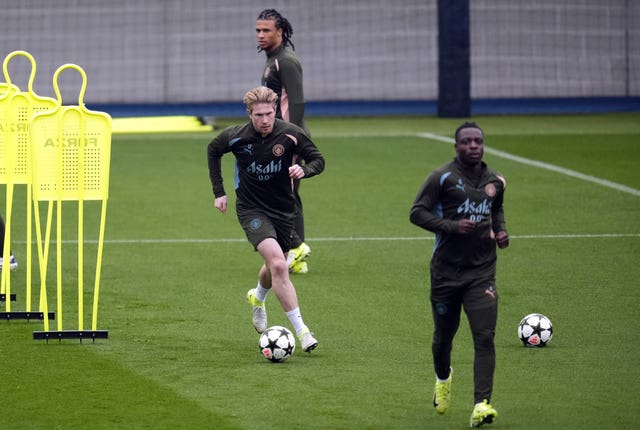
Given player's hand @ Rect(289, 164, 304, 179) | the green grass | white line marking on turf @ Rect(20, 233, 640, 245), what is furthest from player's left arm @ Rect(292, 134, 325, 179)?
white line marking on turf @ Rect(20, 233, 640, 245)

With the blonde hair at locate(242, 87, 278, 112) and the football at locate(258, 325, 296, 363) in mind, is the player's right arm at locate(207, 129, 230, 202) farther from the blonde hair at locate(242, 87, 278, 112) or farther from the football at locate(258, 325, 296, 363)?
the football at locate(258, 325, 296, 363)

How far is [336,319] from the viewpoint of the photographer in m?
11.3

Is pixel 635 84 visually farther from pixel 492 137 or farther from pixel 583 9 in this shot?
pixel 492 137

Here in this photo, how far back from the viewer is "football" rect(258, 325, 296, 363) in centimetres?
970

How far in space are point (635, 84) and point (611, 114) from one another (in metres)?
3.08

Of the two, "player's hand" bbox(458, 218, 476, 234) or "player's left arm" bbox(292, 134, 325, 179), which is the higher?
"player's left arm" bbox(292, 134, 325, 179)

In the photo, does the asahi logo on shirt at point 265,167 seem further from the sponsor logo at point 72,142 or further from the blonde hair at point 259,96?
the sponsor logo at point 72,142

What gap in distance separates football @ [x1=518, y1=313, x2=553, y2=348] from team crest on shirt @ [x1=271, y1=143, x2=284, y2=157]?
213 centimetres

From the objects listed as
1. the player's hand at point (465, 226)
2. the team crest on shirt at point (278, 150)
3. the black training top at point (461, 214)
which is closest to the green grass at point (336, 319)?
the black training top at point (461, 214)

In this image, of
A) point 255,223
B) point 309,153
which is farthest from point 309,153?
point 255,223

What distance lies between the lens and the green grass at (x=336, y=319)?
27.7 feet

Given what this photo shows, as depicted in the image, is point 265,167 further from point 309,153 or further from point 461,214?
point 461,214

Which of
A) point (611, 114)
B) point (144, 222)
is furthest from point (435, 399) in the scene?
point (611, 114)

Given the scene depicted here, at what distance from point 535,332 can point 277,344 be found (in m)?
1.88
